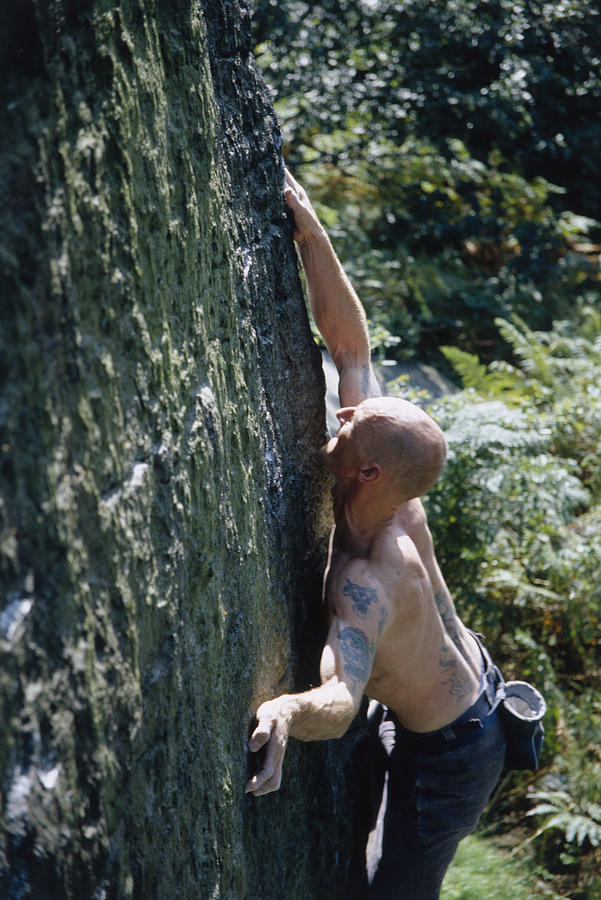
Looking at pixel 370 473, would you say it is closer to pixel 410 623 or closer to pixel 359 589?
pixel 359 589

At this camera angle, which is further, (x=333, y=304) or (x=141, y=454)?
(x=333, y=304)

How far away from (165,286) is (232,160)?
652mm

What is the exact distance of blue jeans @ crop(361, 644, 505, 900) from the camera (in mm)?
2773

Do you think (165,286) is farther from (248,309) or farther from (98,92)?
(248,309)

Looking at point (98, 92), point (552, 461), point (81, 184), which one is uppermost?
point (98, 92)

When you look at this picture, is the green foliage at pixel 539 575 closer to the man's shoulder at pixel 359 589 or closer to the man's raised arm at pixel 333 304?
the man's raised arm at pixel 333 304

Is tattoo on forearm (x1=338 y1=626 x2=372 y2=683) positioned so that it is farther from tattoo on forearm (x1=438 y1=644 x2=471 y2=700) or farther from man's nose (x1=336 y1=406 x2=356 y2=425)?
man's nose (x1=336 y1=406 x2=356 y2=425)

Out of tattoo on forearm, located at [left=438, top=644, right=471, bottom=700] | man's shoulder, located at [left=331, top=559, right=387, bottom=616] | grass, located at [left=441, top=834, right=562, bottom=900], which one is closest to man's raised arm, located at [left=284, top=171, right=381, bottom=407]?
man's shoulder, located at [left=331, top=559, right=387, bottom=616]

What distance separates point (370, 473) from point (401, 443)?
0.13 meters

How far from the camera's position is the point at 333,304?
2645 mm

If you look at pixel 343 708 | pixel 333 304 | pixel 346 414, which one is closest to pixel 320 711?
pixel 343 708

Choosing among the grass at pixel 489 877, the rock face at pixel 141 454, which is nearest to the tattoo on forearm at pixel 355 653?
the rock face at pixel 141 454

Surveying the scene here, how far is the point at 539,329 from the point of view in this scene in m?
7.45

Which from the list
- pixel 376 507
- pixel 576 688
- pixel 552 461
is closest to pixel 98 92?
pixel 376 507
